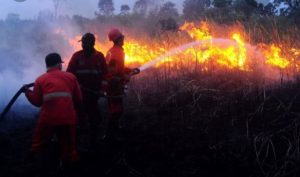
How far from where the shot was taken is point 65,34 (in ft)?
59.7

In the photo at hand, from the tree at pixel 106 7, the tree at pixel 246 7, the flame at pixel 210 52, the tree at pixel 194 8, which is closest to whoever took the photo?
the flame at pixel 210 52

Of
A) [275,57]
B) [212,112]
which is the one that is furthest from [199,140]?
[275,57]

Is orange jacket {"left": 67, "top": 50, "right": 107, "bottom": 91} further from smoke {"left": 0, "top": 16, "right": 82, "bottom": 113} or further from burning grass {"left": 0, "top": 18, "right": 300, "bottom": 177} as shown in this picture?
smoke {"left": 0, "top": 16, "right": 82, "bottom": 113}

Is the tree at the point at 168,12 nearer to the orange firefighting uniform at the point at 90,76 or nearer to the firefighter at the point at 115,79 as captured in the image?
the firefighter at the point at 115,79

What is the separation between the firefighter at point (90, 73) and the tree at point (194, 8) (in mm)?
12637

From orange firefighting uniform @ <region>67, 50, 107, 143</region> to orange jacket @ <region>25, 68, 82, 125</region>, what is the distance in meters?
1.25

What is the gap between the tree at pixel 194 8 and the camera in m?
19.9

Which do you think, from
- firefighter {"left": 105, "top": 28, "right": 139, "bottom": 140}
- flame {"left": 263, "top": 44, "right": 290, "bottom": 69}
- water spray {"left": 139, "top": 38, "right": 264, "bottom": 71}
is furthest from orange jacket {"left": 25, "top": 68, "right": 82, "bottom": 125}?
flame {"left": 263, "top": 44, "right": 290, "bottom": 69}

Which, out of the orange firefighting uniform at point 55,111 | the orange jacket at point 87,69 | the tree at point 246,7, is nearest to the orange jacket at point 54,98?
the orange firefighting uniform at point 55,111

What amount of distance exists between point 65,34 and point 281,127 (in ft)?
41.7

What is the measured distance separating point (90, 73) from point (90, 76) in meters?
0.05

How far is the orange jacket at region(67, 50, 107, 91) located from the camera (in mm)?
7199

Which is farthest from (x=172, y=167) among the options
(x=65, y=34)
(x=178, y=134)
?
(x=65, y=34)

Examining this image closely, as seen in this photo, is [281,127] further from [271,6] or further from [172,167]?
[271,6]
